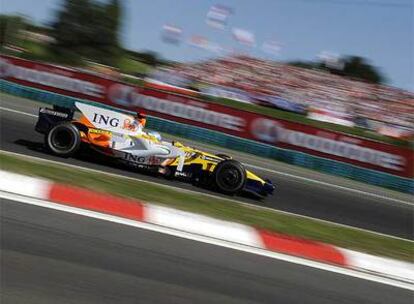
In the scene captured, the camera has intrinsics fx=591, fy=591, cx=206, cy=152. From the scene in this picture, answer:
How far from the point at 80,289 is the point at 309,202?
7163 mm

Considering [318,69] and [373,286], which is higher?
[318,69]

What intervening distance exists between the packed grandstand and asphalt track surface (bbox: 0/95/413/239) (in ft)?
80.5

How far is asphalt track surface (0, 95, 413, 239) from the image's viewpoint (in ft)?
30.9

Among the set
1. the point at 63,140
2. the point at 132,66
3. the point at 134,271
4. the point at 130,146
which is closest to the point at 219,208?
the point at 130,146

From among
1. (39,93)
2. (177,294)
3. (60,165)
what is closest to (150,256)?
(177,294)

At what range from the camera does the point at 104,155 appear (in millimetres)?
9359

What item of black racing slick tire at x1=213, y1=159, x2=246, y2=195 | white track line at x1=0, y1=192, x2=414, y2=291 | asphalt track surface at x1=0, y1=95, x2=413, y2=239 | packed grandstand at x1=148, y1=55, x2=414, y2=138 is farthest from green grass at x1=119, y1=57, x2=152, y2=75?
white track line at x1=0, y1=192, x2=414, y2=291

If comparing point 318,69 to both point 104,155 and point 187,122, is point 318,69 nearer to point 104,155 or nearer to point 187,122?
point 187,122

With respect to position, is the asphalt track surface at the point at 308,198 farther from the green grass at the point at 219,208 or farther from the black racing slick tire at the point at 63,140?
the green grass at the point at 219,208

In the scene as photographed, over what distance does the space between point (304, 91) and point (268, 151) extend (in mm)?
30678

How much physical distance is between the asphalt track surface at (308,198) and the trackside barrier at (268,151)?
2.55m

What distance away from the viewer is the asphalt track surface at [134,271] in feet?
13.6

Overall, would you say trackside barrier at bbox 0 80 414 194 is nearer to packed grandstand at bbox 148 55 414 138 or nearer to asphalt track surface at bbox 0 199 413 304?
asphalt track surface at bbox 0 199 413 304

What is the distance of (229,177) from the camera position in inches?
367
